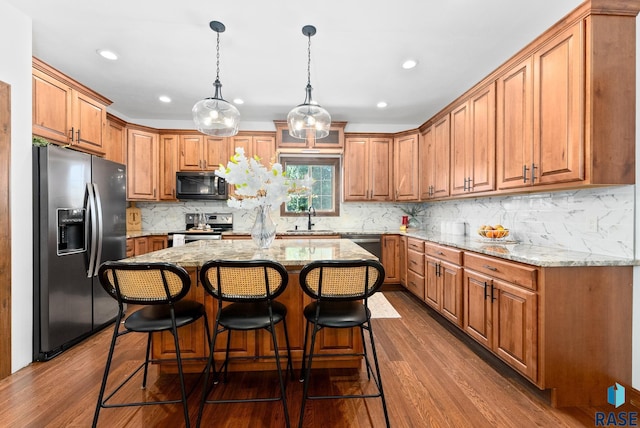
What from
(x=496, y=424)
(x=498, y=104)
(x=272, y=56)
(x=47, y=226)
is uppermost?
(x=272, y=56)

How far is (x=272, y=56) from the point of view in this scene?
2.79 m

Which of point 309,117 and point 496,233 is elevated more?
point 309,117

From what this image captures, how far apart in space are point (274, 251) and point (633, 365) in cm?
240

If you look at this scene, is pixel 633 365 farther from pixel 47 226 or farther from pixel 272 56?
pixel 47 226

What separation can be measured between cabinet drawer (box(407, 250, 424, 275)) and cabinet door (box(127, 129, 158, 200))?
3846 mm

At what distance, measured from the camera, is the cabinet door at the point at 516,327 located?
72.4 inches

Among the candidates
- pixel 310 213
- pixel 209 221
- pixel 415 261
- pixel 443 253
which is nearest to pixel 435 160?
pixel 415 261

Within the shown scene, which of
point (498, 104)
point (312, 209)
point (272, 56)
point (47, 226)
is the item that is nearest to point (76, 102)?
point (47, 226)

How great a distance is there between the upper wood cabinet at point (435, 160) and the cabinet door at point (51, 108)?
4.08 metres

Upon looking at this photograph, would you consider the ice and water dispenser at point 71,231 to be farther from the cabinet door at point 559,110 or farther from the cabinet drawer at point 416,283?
the cabinet door at point 559,110

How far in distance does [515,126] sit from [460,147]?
0.87 m

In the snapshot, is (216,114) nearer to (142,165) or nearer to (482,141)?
(482,141)

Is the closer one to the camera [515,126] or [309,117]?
[309,117]

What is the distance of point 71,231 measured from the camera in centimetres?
253
